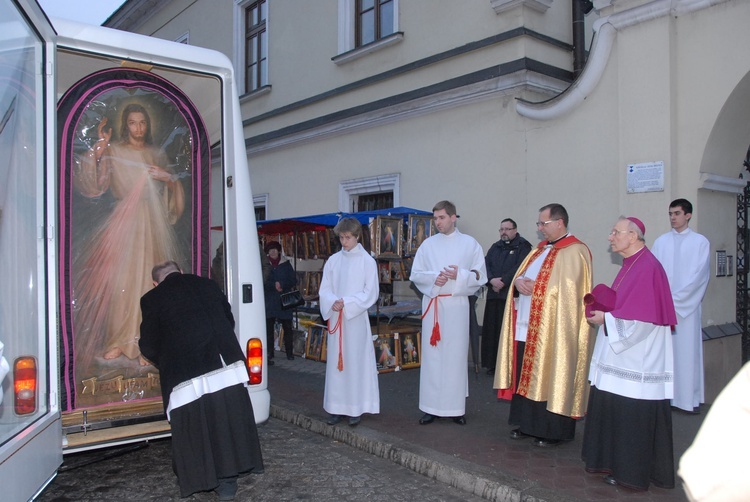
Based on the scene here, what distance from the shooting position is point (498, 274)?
837cm

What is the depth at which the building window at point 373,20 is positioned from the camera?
1114 centimetres

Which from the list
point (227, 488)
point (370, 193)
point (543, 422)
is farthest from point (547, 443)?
point (370, 193)

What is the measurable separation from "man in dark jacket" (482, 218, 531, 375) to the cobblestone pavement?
326cm

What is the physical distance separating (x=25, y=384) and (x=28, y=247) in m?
0.68

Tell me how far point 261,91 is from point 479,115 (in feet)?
20.2

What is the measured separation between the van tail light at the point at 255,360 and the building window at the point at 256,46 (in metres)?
10.3

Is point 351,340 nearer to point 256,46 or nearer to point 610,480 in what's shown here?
point 610,480

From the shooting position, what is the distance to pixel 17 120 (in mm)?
3346

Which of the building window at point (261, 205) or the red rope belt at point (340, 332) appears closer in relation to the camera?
the red rope belt at point (340, 332)

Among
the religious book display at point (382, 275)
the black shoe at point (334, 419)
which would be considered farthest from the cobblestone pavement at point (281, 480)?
the religious book display at point (382, 275)

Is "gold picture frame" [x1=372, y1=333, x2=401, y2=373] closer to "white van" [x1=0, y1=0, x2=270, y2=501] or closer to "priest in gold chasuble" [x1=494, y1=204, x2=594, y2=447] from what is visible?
"priest in gold chasuble" [x1=494, y1=204, x2=594, y2=447]

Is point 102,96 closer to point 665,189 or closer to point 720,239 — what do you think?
point 665,189

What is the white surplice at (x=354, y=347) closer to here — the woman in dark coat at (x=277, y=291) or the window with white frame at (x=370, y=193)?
the woman in dark coat at (x=277, y=291)

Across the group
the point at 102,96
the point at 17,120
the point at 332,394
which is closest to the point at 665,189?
the point at 332,394
